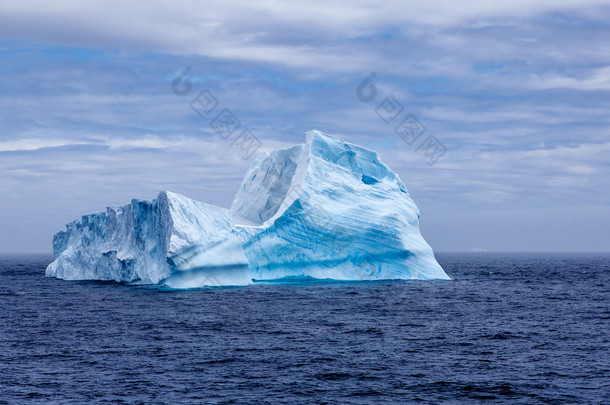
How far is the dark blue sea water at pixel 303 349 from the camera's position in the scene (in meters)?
11.8

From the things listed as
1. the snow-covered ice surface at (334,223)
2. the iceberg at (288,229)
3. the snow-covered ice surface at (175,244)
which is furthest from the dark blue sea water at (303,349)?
the snow-covered ice surface at (334,223)

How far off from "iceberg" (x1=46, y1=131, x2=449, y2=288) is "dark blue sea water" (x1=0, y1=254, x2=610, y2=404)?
2285 mm

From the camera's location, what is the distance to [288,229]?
30.4 meters

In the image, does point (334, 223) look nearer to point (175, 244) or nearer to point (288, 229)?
point (288, 229)

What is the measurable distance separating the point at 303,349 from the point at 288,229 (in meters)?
15.2

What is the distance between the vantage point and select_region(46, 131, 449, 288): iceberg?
27.9 m

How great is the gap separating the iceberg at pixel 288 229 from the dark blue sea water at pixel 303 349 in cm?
228

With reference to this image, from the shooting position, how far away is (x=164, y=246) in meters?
28.1

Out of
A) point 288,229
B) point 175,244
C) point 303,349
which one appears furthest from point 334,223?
point 303,349

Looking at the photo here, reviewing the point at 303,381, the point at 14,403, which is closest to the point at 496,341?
the point at 303,381

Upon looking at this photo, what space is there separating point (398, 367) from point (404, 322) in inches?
240

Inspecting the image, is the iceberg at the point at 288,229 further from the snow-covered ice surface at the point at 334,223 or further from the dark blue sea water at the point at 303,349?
the dark blue sea water at the point at 303,349

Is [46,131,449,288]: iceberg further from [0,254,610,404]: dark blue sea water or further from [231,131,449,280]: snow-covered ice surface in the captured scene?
[0,254,610,404]: dark blue sea water

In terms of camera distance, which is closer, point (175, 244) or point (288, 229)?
point (175, 244)
